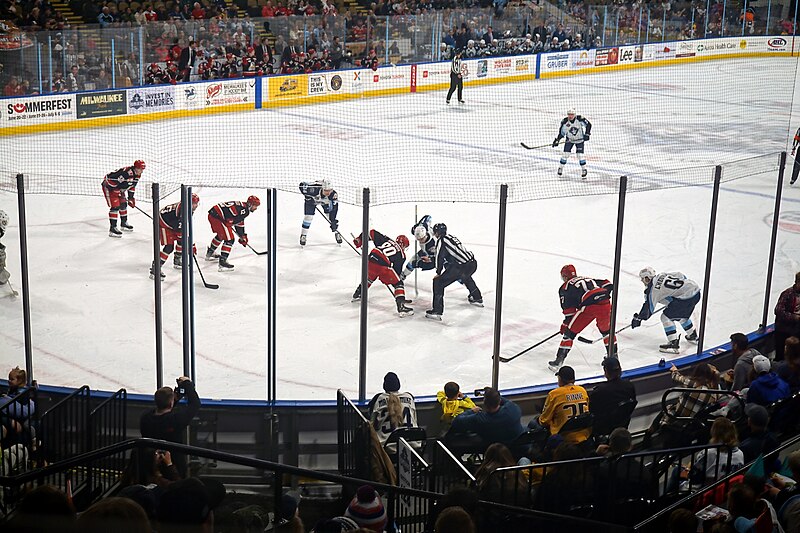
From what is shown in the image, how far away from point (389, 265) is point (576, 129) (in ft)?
19.2

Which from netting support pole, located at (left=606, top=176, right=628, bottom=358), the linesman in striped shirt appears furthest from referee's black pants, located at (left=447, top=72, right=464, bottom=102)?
netting support pole, located at (left=606, top=176, right=628, bottom=358)

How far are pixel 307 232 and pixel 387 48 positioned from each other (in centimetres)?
1047

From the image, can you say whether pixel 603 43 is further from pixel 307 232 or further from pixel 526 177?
pixel 307 232

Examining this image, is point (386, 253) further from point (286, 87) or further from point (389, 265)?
point (286, 87)

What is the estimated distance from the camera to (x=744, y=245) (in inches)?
413

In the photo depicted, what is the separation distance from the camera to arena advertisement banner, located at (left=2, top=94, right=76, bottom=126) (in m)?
14.1

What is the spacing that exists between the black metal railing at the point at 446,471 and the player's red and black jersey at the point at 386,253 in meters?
3.31

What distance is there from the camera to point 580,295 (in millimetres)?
7453

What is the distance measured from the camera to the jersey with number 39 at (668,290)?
766cm

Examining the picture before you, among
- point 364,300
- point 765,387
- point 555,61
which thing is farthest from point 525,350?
point 555,61

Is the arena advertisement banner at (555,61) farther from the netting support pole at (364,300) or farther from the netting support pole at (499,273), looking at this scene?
the netting support pole at (364,300)

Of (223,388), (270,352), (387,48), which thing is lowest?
(223,388)

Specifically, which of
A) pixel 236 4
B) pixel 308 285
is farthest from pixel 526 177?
pixel 236 4

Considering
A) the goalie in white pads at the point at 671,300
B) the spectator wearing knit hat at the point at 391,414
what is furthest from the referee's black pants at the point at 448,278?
the spectator wearing knit hat at the point at 391,414
